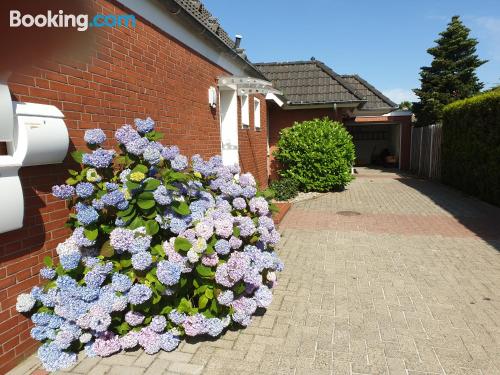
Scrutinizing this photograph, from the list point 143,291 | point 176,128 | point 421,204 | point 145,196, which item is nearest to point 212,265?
point 143,291

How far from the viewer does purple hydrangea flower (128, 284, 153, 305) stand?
289 cm

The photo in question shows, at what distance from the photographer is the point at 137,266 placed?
2.95 meters

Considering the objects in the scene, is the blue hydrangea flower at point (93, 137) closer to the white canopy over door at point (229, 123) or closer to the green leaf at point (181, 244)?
the green leaf at point (181, 244)

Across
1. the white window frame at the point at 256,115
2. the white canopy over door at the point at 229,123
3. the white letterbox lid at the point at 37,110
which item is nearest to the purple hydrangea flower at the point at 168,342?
the white letterbox lid at the point at 37,110

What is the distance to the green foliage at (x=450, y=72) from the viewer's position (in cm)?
2309

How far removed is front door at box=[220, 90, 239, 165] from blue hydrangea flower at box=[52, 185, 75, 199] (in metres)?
5.59

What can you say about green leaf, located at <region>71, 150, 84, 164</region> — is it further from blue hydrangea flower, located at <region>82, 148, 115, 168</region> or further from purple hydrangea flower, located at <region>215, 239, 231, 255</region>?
purple hydrangea flower, located at <region>215, 239, 231, 255</region>

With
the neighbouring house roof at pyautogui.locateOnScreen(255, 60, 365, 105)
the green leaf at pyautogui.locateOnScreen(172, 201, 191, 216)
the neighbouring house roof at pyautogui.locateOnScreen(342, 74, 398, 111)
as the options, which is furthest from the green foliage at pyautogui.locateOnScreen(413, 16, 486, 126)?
the green leaf at pyautogui.locateOnScreen(172, 201, 191, 216)

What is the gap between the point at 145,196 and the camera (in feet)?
10.2

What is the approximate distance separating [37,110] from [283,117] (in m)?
12.3

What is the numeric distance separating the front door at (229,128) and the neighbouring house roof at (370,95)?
12852 millimetres

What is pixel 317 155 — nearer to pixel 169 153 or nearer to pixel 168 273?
pixel 169 153

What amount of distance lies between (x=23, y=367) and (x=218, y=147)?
5.19m

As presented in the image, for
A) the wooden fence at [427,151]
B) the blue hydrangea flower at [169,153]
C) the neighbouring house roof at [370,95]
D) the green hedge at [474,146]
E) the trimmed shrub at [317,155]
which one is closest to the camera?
the blue hydrangea flower at [169,153]
